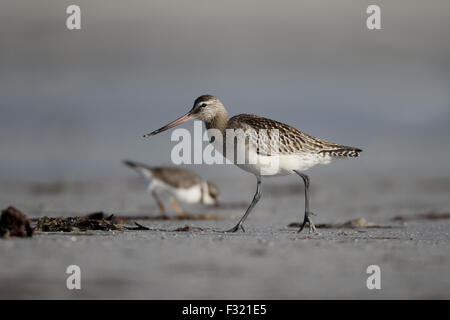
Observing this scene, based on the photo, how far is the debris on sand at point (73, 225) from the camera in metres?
7.95

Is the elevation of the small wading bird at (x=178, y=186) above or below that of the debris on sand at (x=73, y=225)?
above

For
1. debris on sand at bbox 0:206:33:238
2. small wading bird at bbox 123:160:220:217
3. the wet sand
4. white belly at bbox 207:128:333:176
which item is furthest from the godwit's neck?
small wading bird at bbox 123:160:220:217

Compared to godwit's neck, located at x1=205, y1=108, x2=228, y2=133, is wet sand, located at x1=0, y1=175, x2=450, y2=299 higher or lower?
lower

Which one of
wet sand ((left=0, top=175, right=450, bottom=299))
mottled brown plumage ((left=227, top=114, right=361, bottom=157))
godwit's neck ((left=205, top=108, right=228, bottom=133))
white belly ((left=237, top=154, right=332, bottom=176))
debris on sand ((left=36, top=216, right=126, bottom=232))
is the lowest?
wet sand ((left=0, top=175, right=450, bottom=299))

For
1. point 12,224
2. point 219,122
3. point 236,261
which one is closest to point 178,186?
point 219,122

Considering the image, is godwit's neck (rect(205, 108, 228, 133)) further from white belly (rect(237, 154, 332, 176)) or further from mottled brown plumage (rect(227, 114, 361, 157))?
white belly (rect(237, 154, 332, 176))

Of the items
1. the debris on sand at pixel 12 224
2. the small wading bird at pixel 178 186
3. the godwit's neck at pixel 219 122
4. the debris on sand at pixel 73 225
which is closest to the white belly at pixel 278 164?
the godwit's neck at pixel 219 122

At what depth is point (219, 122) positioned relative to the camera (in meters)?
9.21

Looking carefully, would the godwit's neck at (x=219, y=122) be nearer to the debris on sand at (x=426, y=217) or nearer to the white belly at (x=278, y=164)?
the white belly at (x=278, y=164)

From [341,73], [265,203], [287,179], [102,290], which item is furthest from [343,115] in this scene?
[102,290]

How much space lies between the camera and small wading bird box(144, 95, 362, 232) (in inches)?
342

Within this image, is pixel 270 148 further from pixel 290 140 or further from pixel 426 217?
pixel 426 217

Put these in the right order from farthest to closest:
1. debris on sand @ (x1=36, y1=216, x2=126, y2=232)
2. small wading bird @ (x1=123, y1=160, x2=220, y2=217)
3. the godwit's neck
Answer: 1. small wading bird @ (x1=123, y1=160, x2=220, y2=217)
2. the godwit's neck
3. debris on sand @ (x1=36, y1=216, x2=126, y2=232)

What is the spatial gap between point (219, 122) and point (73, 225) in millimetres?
2272
